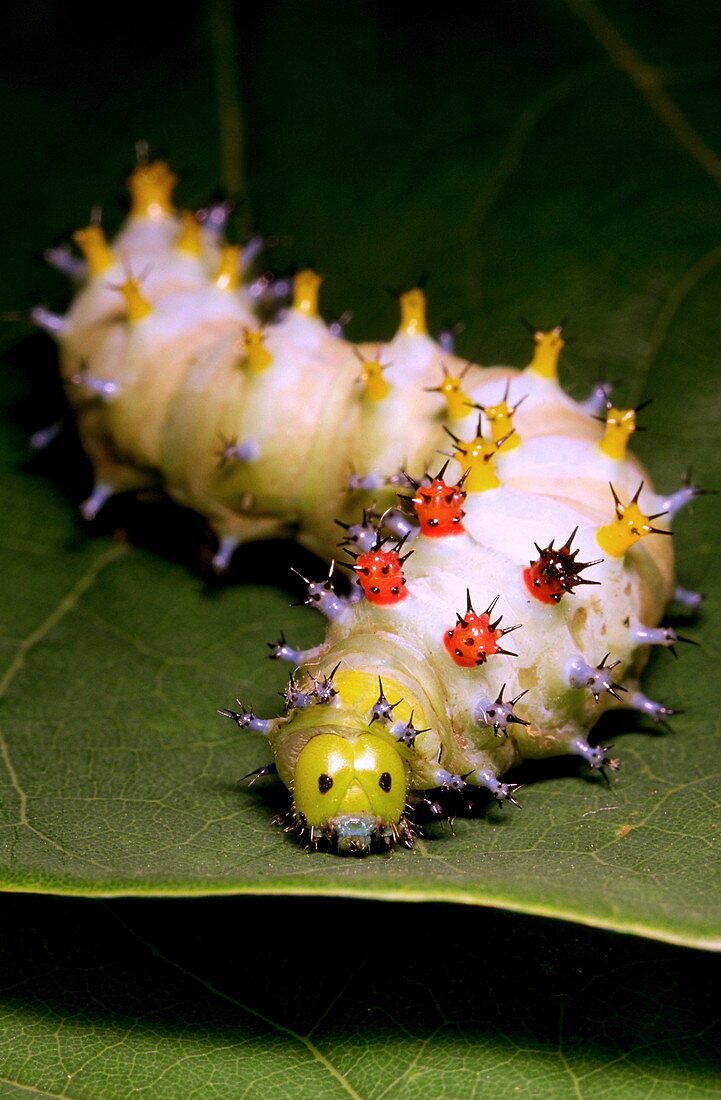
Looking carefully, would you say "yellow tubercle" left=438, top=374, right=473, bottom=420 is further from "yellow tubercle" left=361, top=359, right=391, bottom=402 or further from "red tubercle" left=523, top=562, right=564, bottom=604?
"red tubercle" left=523, top=562, right=564, bottom=604

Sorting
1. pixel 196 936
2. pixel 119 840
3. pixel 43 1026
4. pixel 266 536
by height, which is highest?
pixel 266 536

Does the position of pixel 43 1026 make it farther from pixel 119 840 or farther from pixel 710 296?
pixel 710 296

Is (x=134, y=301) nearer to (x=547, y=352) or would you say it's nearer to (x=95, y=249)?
(x=95, y=249)

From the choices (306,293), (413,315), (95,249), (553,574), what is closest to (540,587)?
(553,574)

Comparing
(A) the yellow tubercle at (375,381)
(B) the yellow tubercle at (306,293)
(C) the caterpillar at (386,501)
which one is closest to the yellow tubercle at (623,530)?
(C) the caterpillar at (386,501)

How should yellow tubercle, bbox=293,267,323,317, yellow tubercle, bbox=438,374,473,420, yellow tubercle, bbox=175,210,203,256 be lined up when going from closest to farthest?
yellow tubercle, bbox=438,374,473,420, yellow tubercle, bbox=293,267,323,317, yellow tubercle, bbox=175,210,203,256

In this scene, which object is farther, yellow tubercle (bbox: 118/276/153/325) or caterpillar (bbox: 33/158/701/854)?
yellow tubercle (bbox: 118/276/153/325)

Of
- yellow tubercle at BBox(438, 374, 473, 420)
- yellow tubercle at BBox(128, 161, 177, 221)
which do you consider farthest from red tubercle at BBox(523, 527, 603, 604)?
yellow tubercle at BBox(128, 161, 177, 221)

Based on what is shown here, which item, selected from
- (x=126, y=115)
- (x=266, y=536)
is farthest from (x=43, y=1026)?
(x=126, y=115)
